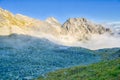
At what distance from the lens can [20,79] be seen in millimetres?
67125

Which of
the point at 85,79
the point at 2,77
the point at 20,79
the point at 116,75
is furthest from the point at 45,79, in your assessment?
the point at 116,75

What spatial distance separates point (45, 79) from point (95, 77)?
18911 mm

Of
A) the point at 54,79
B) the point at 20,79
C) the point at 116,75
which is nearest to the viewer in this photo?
the point at 116,75

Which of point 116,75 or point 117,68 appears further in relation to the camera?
point 117,68

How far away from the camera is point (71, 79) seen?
1868 inches

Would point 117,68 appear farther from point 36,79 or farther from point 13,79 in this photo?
point 13,79

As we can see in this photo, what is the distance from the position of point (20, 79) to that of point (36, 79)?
4242mm

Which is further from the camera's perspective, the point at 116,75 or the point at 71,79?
the point at 71,79

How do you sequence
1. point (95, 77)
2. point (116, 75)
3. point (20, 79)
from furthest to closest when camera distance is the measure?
1. point (20, 79)
2. point (95, 77)
3. point (116, 75)

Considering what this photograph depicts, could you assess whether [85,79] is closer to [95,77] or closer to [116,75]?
[95,77]

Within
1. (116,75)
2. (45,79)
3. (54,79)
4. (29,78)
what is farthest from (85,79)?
(29,78)

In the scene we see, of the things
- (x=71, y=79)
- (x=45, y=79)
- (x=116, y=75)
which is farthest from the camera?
(x=45, y=79)

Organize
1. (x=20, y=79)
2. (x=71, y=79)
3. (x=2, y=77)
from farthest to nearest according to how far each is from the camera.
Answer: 1. (x=2, y=77)
2. (x=20, y=79)
3. (x=71, y=79)

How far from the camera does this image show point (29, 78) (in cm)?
6769
